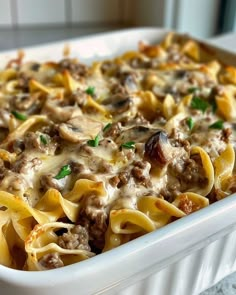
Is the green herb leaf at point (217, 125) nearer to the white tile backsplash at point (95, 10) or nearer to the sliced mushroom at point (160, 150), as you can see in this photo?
the sliced mushroom at point (160, 150)

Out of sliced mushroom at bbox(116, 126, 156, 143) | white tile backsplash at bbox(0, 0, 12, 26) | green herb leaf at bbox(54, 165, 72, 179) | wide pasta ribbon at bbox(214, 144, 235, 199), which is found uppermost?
sliced mushroom at bbox(116, 126, 156, 143)

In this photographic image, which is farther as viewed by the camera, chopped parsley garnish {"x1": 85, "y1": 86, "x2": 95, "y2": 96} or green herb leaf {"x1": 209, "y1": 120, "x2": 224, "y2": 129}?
chopped parsley garnish {"x1": 85, "y1": 86, "x2": 95, "y2": 96}

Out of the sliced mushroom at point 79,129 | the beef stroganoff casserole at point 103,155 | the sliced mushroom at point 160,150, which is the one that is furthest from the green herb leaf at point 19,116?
the sliced mushroom at point 160,150

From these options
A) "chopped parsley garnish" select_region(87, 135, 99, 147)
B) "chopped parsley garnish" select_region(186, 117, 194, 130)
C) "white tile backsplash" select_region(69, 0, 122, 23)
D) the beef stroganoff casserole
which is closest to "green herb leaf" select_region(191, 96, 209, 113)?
the beef stroganoff casserole

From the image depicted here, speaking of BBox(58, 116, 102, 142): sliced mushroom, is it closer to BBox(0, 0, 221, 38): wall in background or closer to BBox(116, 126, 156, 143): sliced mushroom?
BBox(116, 126, 156, 143): sliced mushroom

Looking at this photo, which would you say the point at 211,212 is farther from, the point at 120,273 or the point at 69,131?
the point at 69,131

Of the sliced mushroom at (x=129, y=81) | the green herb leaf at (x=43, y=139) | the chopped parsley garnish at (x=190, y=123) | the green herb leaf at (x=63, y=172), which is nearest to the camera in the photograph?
the green herb leaf at (x=63, y=172)

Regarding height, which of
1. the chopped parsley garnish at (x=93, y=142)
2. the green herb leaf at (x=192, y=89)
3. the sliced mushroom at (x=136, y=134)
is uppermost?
the chopped parsley garnish at (x=93, y=142)

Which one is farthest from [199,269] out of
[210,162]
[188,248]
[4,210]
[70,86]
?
[70,86]
